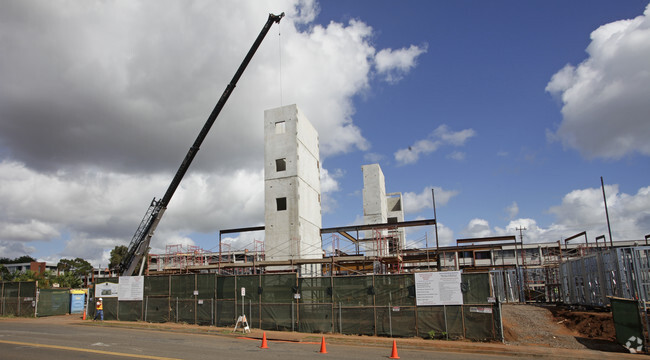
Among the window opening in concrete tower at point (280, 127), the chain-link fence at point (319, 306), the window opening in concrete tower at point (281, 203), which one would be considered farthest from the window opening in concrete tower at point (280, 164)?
the chain-link fence at point (319, 306)

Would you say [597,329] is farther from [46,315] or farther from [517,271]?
[46,315]

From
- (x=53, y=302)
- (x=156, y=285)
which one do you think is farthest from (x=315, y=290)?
(x=53, y=302)

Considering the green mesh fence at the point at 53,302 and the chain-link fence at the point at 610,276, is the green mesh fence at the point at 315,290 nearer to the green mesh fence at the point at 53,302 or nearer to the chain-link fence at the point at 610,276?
the chain-link fence at the point at 610,276

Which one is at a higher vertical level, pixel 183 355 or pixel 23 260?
pixel 23 260

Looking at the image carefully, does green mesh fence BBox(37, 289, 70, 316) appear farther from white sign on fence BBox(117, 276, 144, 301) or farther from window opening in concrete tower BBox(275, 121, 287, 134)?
window opening in concrete tower BBox(275, 121, 287, 134)

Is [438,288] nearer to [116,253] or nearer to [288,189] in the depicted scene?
[288,189]

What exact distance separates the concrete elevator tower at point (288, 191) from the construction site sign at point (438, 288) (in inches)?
461

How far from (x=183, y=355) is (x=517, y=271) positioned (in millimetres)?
33704

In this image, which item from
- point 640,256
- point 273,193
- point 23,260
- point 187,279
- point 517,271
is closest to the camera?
point 640,256

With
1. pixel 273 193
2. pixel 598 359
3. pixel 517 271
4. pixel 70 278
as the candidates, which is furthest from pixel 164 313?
pixel 70 278

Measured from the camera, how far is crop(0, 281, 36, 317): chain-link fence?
31.6 meters

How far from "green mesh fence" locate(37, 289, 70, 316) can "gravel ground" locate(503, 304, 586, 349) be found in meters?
32.7

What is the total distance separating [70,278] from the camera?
54906mm

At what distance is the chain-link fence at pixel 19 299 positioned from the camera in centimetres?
3159
